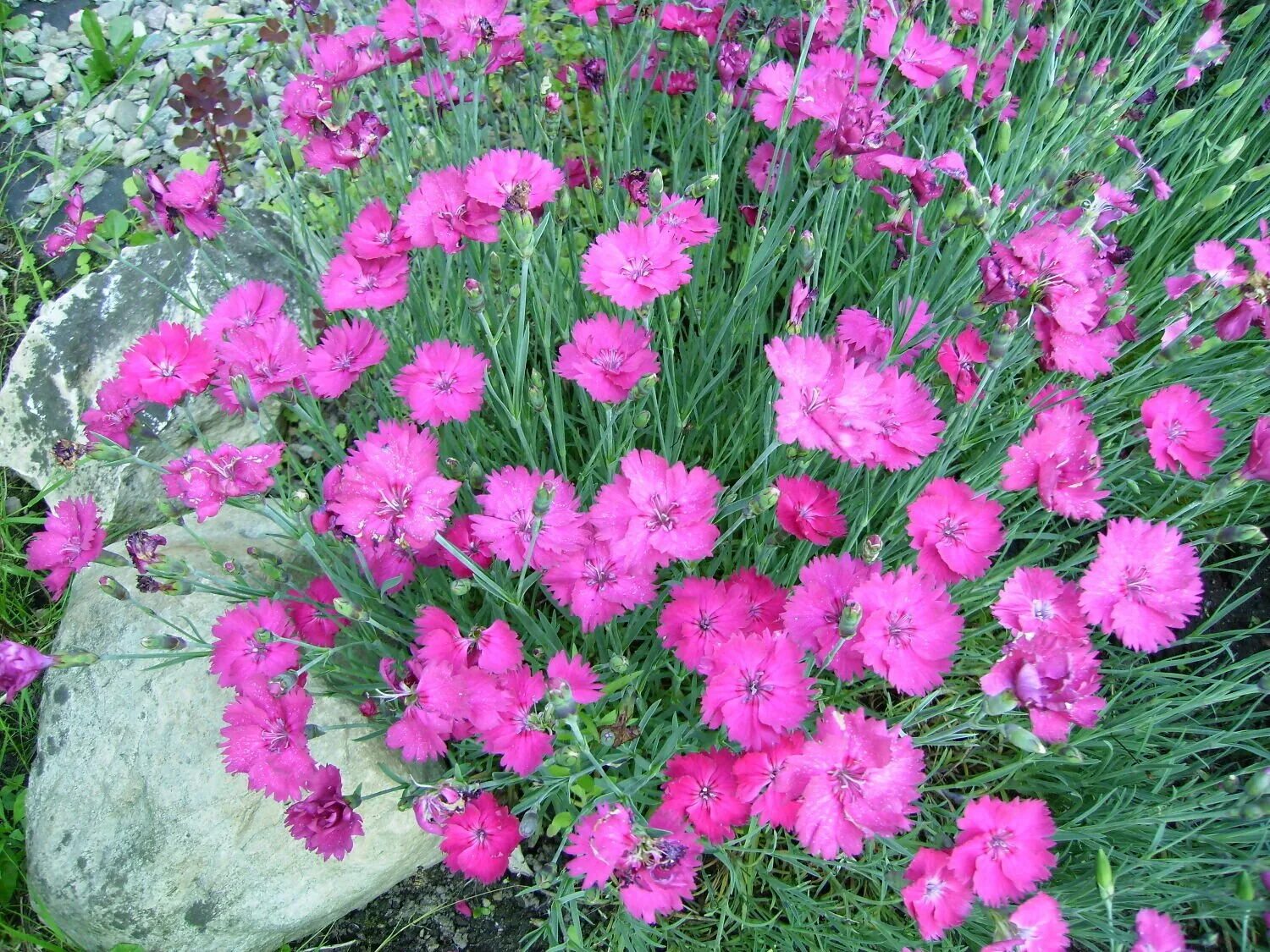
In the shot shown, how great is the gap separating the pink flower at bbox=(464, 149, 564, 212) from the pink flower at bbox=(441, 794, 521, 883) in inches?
45.6

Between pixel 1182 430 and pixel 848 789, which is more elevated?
pixel 1182 430

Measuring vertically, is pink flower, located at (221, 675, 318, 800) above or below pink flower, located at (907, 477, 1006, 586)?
below

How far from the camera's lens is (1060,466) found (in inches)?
63.3

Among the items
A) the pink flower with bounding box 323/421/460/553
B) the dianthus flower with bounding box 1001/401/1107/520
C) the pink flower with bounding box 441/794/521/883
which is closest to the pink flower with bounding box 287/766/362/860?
the pink flower with bounding box 441/794/521/883

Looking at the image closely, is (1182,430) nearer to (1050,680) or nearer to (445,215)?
(1050,680)

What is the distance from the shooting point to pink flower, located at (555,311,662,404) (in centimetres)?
170

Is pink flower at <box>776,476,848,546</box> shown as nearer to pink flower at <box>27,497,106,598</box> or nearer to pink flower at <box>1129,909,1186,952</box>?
pink flower at <box>1129,909,1186,952</box>

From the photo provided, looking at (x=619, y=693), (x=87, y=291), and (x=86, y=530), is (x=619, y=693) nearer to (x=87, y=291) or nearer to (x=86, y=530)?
(x=86, y=530)

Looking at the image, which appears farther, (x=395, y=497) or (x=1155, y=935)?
(x=395, y=497)

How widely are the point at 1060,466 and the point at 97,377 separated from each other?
8.72 ft

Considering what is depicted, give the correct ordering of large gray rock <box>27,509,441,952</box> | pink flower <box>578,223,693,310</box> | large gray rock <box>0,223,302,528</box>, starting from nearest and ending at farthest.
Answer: pink flower <box>578,223,693,310</box> < large gray rock <box>27,509,441,952</box> < large gray rock <box>0,223,302,528</box>

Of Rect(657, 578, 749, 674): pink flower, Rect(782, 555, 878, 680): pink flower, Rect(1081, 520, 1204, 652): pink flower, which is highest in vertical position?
Rect(1081, 520, 1204, 652): pink flower

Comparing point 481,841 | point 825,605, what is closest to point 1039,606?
point 825,605

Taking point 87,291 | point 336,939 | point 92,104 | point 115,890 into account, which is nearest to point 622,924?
point 336,939
